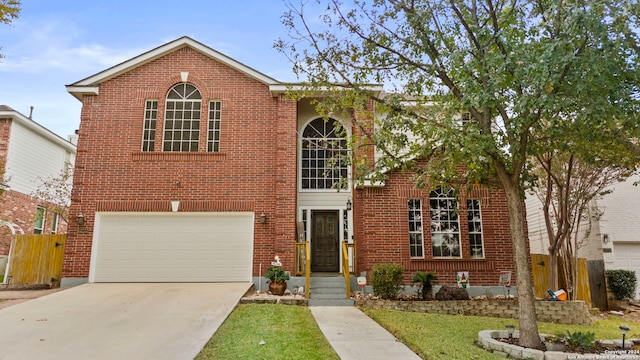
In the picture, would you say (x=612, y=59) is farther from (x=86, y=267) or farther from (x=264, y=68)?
(x=86, y=267)

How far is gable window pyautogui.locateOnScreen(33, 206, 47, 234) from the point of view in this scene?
18094mm

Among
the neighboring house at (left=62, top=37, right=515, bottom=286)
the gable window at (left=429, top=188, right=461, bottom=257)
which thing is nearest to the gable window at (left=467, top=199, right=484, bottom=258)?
the neighboring house at (left=62, top=37, right=515, bottom=286)

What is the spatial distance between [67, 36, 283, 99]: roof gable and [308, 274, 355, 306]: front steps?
6212 mm

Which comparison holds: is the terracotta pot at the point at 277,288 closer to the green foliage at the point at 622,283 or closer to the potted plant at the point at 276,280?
the potted plant at the point at 276,280

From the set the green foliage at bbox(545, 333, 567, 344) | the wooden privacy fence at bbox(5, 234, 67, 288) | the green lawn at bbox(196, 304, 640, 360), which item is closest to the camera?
the green lawn at bbox(196, 304, 640, 360)

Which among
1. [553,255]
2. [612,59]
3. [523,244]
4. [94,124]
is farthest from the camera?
[94,124]

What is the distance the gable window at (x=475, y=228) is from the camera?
11.8m

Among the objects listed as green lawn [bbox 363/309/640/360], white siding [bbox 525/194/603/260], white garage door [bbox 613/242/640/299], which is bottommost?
green lawn [bbox 363/309/640/360]

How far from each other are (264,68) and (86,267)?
8.14 metres

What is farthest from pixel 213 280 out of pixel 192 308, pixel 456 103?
pixel 456 103

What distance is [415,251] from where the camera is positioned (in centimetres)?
1173

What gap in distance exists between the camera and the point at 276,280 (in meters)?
11.1

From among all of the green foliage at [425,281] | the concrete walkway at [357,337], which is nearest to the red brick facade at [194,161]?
the concrete walkway at [357,337]

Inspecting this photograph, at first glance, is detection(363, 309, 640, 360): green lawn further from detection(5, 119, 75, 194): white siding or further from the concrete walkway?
detection(5, 119, 75, 194): white siding
